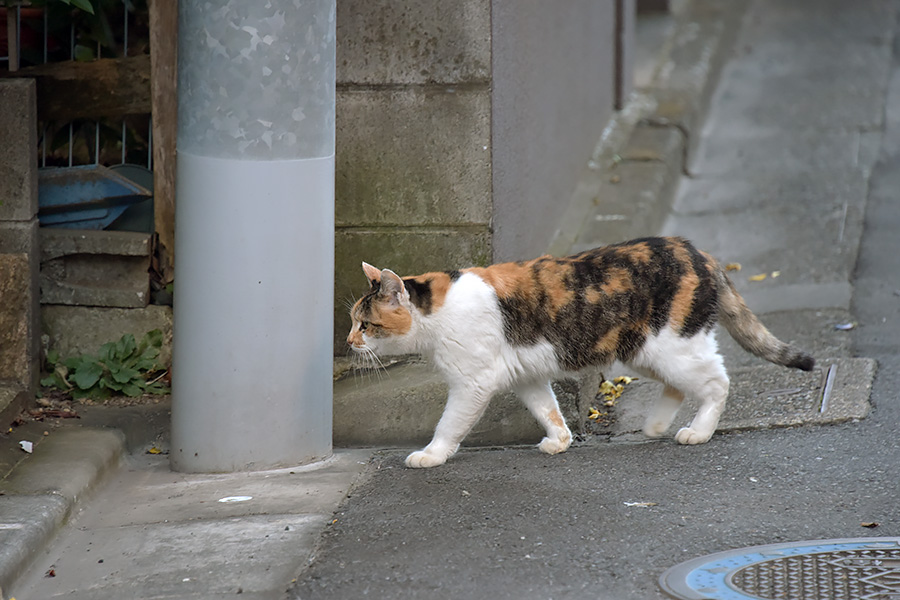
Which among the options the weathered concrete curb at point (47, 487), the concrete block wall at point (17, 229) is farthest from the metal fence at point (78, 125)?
the weathered concrete curb at point (47, 487)

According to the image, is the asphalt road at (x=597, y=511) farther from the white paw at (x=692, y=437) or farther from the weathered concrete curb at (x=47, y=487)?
the weathered concrete curb at (x=47, y=487)

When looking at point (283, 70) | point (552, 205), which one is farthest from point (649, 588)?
point (552, 205)

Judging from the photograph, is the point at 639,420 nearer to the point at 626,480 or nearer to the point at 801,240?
the point at 626,480

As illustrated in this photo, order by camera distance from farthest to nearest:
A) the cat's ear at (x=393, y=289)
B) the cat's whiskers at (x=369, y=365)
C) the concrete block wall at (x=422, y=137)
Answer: the concrete block wall at (x=422, y=137) < the cat's whiskers at (x=369, y=365) < the cat's ear at (x=393, y=289)

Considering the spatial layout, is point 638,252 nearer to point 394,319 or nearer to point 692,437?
point 692,437

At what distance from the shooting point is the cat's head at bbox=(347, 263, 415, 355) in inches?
177

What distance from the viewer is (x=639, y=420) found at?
17.3ft

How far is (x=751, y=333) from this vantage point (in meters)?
4.75

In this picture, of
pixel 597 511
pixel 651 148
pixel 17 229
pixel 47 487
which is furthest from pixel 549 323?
pixel 651 148

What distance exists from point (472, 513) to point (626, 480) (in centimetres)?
68

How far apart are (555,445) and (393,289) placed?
3.25 ft

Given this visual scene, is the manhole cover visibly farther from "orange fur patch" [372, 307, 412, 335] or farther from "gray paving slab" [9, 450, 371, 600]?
"orange fur patch" [372, 307, 412, 335]

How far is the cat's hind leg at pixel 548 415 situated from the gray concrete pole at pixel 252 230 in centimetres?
92

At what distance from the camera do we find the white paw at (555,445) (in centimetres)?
471
